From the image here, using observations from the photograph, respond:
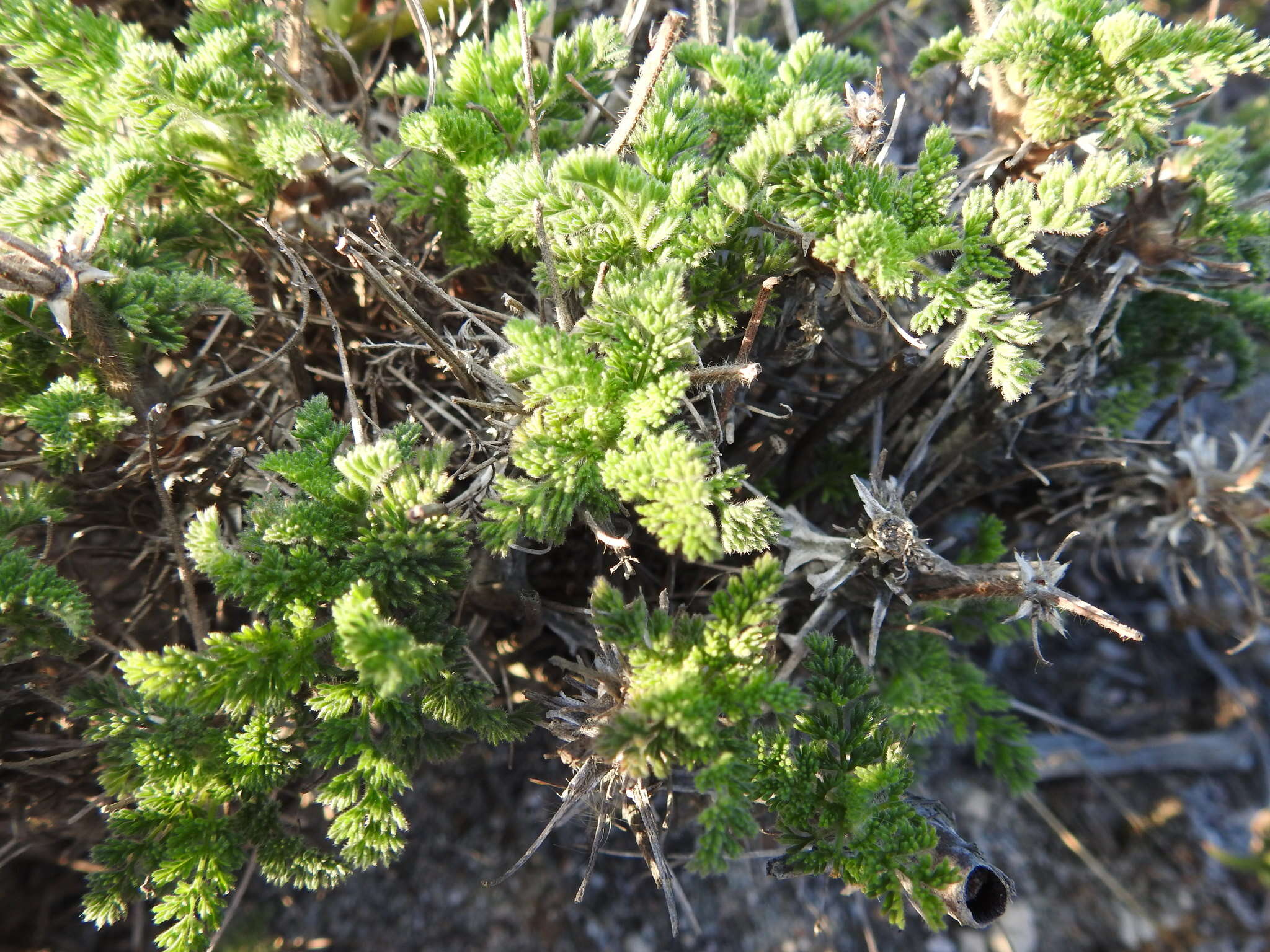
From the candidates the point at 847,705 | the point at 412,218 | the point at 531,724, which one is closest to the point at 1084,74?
the point at 847,705

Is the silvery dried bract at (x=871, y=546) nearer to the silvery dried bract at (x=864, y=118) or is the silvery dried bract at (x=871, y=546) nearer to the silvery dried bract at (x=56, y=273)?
the silvery dried bract at (x=864, y=118)

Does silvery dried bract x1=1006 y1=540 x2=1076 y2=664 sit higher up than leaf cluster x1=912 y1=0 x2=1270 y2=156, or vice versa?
leaf cluster x1=912 y1=0 x2=1270 y2=156

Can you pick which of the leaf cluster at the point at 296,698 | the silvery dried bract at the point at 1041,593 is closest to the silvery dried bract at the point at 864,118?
the silvery dried bract at the point at 1041,593

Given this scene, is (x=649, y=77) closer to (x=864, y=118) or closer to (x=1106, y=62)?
(x=864, y=118)

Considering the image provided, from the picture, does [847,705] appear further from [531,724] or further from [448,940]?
[448,940]

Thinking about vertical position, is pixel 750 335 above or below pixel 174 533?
above

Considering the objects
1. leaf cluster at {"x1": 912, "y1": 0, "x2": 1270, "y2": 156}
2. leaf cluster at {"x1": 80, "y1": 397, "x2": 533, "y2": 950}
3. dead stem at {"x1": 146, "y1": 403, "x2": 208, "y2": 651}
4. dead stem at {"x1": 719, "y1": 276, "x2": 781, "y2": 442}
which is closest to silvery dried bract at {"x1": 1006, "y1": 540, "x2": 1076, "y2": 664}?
dead stem at {"x1": 719, "y1": 276, "x2": 781, "y2": 442}

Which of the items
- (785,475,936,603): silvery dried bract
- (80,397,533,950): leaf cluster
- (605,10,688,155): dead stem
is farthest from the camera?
(785,475,936,603): silvery dried bract

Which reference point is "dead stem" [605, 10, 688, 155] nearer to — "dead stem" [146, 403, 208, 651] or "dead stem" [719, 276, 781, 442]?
"dead stem" [719, 276, 781, 442]

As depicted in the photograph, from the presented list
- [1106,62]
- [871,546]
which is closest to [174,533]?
[871,546]

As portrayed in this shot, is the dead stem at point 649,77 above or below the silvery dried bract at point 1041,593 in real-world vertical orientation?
above

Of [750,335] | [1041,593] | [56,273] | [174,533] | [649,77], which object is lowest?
[1041,593]
